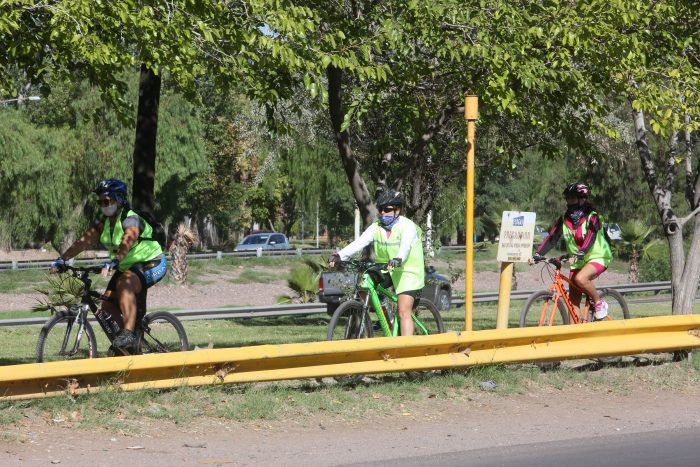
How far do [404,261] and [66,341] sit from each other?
2911mm

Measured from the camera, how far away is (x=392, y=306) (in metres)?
10.8

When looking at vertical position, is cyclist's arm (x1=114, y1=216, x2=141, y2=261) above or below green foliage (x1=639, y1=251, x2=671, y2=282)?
above

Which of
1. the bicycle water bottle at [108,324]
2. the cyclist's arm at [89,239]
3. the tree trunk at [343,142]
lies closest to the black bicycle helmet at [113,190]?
the cyclist's arm at [89,239]

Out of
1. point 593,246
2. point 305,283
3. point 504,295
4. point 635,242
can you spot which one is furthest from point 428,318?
point 635,242

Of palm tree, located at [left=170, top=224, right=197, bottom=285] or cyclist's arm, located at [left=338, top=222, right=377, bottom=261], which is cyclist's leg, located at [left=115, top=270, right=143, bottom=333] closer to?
cyclist's arm, located at [left=338, top=222, right=377, bottom=261]

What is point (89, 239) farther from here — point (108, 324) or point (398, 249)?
point (398, 249)

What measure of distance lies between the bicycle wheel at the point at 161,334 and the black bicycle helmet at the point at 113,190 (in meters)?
1.09

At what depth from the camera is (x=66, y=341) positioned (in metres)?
9.98

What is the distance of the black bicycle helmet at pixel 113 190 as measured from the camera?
9641mm

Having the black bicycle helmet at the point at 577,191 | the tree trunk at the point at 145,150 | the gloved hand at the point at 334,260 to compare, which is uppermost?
the tree trunk at the point at 145,150

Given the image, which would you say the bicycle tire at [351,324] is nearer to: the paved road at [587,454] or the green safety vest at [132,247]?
the green safety vest at [132,247]

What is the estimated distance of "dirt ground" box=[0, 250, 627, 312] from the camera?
129 feet

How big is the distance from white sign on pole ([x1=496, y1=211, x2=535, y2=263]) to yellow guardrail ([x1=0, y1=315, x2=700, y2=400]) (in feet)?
3.03

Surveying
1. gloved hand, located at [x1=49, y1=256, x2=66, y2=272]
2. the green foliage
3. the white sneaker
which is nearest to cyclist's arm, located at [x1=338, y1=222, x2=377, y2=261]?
gloved hand, located at [x1=49, y1=256, x2=66, y2=272]
